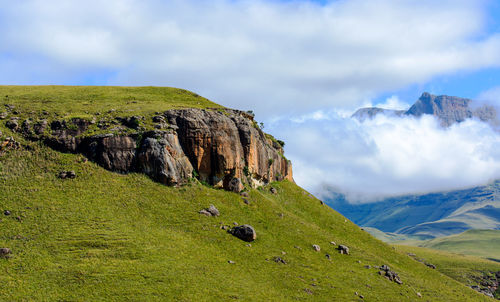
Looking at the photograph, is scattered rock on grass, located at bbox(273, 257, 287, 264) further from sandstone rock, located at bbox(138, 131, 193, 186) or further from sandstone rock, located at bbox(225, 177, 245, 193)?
sandstone rock, located at bbox(138, 131, 193, 186)

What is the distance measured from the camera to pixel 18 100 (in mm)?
97250

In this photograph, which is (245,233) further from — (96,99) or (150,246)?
(96,99)

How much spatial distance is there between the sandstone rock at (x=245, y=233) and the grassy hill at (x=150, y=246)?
4.53 ft

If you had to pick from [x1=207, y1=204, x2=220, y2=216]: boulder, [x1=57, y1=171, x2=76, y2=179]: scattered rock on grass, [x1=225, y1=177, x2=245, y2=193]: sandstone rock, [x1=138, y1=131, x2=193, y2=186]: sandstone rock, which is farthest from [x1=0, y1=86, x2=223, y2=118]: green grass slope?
[x1=207, y1=204, x2=220, y2=216]: boulder

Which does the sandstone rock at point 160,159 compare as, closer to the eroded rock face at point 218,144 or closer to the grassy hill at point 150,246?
the grassy hill at point 150,246

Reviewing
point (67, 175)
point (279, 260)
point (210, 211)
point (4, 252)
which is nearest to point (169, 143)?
point (210, 211)

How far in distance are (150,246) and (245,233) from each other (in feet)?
64.3

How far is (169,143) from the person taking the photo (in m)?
85.9

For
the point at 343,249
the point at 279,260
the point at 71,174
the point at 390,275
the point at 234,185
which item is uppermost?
the point at 234,185

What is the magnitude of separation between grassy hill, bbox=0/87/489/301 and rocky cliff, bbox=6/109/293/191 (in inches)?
100.0

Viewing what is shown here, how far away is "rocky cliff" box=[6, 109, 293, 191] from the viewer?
82500mm

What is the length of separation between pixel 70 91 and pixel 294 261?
266 ft

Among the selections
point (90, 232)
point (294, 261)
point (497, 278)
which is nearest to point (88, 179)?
point (90, 232)

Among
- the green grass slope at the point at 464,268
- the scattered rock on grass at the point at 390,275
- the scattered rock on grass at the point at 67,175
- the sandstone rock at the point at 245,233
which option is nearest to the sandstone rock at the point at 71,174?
the scattered rock on grass at the point at 67,175
